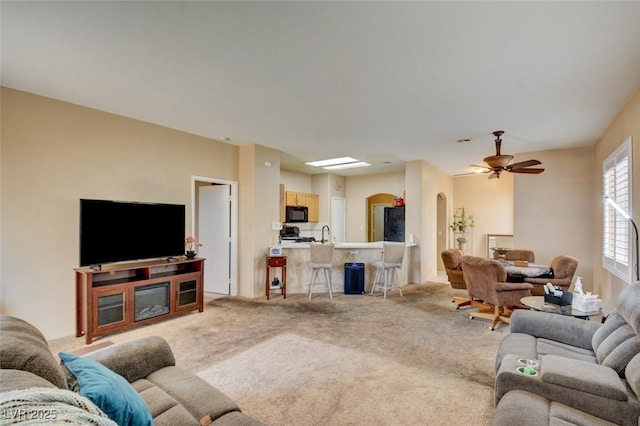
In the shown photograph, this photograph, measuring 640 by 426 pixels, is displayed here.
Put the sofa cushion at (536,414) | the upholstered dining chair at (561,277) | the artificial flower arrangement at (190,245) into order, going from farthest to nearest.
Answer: the artificial flower arrangement at (190,245)
the upholstered dining chair at (561,277)
the sofa cushion at (536,414)

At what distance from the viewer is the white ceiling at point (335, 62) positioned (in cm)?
206

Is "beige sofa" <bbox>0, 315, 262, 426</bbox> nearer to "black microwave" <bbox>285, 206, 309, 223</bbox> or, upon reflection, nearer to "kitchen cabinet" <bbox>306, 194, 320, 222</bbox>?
"black microwave" <bbox>285, 206, 309, 223</bbox>

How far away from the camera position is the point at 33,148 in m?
3.45

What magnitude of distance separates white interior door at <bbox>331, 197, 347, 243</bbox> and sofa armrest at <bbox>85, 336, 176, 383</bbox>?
7.29m

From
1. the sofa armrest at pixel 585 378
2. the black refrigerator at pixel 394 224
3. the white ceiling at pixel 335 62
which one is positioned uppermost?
the white ceiling at pixel 335 62

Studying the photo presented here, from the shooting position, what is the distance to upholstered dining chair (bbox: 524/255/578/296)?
181 inches

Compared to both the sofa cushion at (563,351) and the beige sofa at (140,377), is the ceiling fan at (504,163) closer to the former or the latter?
the sofa cushion at (563,351)

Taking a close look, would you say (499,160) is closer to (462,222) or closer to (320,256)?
(320,256)

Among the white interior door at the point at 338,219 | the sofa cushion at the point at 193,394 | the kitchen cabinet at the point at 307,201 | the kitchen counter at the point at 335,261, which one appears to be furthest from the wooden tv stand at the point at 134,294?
the white interior door at the point at 338,219

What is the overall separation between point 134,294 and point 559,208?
22.8 ft

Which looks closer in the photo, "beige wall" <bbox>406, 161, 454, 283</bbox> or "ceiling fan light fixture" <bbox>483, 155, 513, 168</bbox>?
"ceiling fan light fixture" <bbox>483, 155, 513, 168</bbox>

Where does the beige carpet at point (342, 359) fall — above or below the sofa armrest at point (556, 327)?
below

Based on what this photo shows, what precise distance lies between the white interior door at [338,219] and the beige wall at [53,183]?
5.65 m

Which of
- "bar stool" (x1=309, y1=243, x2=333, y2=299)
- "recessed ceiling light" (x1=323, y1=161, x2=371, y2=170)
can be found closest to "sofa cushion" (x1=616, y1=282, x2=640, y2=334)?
"bar stool" (x1=309, y1=243, x2=333, y2=299)
